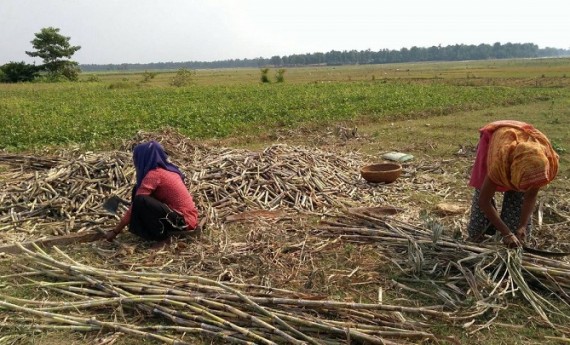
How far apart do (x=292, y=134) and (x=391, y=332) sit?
9.85 meters

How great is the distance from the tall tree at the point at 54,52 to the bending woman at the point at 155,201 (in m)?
46.5

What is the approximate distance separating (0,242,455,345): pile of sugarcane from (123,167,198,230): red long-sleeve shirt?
117 cm

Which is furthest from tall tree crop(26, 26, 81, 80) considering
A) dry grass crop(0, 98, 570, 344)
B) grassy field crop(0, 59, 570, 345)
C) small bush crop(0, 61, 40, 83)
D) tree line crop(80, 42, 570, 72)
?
tree line crop(80, 42, 570, 72)

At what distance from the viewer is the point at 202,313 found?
3.38m

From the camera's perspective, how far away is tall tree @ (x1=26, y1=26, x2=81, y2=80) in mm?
46125

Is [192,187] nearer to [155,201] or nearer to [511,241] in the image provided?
[155,201]

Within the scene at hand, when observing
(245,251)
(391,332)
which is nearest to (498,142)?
(391,332)

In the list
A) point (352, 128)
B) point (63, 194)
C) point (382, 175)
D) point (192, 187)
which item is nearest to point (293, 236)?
point (192, 187)

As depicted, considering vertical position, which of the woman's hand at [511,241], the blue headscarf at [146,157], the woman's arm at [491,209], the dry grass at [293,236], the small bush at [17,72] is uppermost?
the small bush at [17,72]

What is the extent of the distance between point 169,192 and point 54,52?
49.6 metres

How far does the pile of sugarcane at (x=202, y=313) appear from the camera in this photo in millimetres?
3170

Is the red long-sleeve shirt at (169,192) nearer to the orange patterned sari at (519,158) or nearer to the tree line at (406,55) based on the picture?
the orange patterned sari at (519,158)

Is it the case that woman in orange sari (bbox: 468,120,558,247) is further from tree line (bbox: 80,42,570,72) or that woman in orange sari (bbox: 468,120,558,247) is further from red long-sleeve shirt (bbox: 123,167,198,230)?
tree line (bbox: 80,42,570,72)

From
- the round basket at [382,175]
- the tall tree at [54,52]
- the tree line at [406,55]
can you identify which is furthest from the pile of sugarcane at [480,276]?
the tree line at [406,55]
